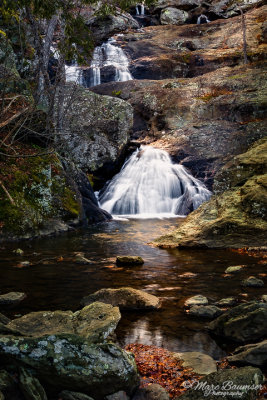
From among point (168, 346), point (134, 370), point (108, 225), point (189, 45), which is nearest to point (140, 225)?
point (108, 225)

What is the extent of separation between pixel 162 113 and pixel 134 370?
25.4m

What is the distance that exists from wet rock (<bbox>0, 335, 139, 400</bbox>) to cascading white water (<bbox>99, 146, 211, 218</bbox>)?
556 inches

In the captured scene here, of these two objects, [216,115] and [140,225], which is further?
[216,115]

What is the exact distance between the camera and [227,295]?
5.76 meters

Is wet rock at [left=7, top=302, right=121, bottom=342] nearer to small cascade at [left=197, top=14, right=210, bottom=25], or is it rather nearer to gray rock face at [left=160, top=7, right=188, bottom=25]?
gray rock face at [left=160, top=7, right=188, bottom=25]

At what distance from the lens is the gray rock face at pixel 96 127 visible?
1903 cm

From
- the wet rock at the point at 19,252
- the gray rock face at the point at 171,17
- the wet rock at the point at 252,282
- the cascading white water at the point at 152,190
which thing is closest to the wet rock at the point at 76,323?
the wet rock at the point at 252,282

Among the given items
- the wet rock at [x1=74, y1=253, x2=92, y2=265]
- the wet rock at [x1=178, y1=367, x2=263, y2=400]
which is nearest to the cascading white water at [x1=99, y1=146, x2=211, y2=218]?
the wet rock at [x1=74, y1=253, x2=92, y2=265]

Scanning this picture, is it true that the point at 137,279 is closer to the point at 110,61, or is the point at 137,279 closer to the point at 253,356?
the point at 253,356

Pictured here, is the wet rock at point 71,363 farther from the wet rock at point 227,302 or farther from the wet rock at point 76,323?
the wet rock at point 227,302

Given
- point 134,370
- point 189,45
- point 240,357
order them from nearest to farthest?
point 134,370 → point 240,357 → point 189,45

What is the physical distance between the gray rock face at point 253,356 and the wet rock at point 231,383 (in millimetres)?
575

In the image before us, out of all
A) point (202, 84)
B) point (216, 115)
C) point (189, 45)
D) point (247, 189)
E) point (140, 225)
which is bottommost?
point (140, 225)

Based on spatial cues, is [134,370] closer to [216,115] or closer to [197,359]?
[197,359]
